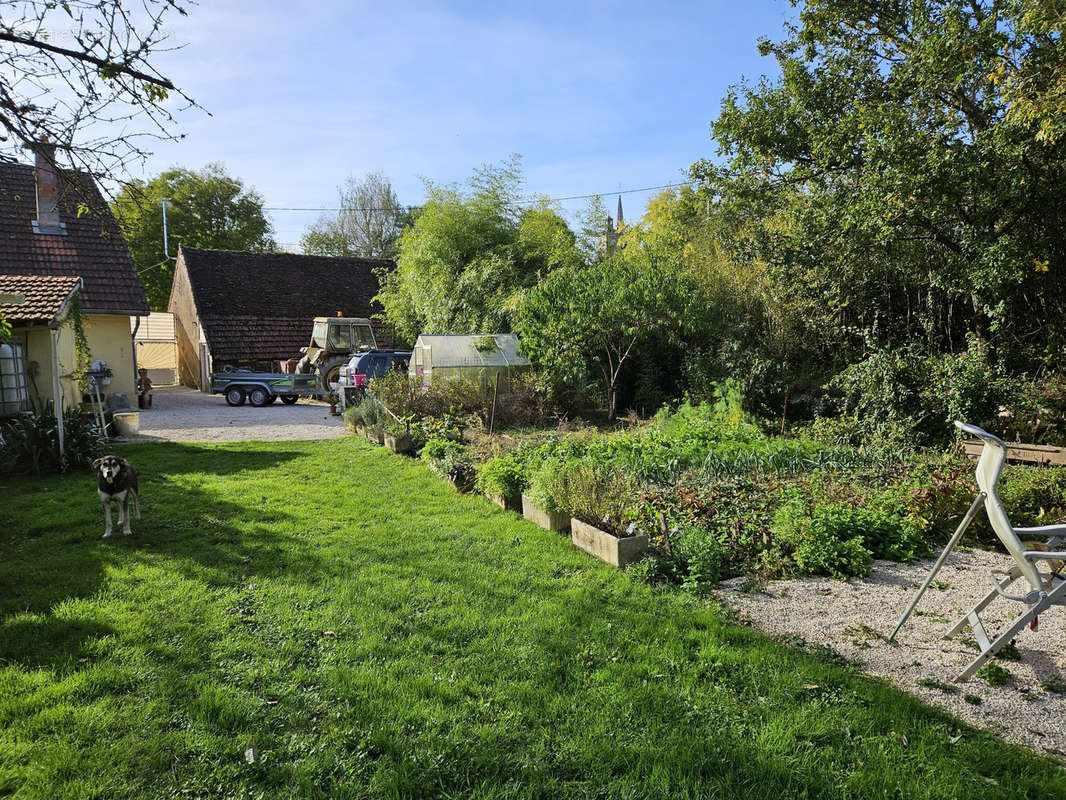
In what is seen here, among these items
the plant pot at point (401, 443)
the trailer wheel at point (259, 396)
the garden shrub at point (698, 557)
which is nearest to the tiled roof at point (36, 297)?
the plant pot at point (401, 443)

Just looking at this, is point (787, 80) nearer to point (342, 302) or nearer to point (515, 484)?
point (515, 484)

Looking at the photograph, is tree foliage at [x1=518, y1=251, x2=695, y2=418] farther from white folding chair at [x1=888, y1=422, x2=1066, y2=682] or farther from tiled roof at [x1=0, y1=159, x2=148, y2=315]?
tiled roof at [x1=0, y1=159, x2=148, y2=315]

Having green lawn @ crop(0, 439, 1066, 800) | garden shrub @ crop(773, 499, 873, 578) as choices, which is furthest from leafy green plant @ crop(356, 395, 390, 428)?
garden shrub @ crop(773, 499, 873, 578)

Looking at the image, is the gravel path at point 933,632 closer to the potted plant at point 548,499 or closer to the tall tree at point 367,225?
the potted plant at point 548,499

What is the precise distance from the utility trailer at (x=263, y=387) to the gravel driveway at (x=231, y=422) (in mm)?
332

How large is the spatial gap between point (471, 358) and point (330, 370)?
867 centimetres

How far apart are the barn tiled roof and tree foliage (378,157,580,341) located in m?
6.76

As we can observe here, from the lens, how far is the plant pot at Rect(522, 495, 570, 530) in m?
5.79

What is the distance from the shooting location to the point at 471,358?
511 inches

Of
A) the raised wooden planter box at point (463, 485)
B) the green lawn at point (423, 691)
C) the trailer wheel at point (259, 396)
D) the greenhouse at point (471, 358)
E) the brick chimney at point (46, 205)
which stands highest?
the brick chimney at point (46, 205)

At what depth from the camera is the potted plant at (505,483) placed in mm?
6598

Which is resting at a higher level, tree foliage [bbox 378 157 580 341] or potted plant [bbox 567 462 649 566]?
tree foliage [bbox 378 157 580 341]

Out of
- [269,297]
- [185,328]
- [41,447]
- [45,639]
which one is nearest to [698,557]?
[45,639]

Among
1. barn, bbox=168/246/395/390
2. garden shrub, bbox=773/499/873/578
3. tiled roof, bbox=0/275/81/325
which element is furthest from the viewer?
barn, bbox=168/246/395/390
